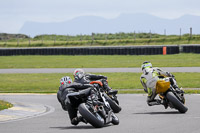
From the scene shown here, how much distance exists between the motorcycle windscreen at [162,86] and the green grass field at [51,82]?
8.45 metres

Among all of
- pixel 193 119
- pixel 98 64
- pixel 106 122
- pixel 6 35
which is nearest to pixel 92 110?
pixel 106 122

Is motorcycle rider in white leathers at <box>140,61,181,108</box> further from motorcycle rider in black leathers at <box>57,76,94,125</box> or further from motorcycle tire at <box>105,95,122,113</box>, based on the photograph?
motorcycle rider in black leathers at <box>57,76,94,125</box>

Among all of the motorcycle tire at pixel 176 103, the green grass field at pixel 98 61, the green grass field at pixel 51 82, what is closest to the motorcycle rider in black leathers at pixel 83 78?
the motorcycle tire at pixel 176 103

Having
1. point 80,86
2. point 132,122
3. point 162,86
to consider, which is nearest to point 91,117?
point 80,86

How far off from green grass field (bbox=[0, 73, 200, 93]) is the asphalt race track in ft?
25.5

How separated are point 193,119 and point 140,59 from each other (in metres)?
31.7

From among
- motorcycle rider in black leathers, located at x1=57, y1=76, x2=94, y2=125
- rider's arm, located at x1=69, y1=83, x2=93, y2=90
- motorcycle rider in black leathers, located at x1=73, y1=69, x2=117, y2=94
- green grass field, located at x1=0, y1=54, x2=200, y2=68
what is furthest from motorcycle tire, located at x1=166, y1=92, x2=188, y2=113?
green grass field, located at x1=0, y1=54, x2=200, y2=68

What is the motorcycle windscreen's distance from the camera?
14008 mm

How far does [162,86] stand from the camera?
14070 millimetres

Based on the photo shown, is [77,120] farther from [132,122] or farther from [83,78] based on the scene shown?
[83,78]

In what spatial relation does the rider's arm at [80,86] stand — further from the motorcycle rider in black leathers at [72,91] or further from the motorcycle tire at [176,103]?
the motorcycle tire at [176,103]

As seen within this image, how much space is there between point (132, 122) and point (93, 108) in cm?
180

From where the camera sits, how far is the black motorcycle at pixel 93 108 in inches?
420

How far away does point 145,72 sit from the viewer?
14.8 meters
